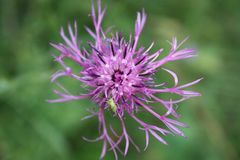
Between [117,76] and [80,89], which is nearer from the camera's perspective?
[117,76]

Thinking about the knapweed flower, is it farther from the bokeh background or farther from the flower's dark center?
the bokeh background

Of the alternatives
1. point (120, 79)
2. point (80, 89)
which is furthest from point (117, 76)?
point (80, 89)

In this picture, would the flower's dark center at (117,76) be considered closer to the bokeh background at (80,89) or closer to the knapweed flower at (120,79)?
the knapweed flower at (120,79)

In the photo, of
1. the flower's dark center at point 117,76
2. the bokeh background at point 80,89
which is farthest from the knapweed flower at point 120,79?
the bokeh background at point 80,89

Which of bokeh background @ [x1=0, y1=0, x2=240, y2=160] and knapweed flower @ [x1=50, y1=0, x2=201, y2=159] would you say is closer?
knapweed flower @ [x1=50, y1=0, x2=201, y2=159]

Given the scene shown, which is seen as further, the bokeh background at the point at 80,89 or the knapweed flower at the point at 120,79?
the bokeh background at the point at 80,89

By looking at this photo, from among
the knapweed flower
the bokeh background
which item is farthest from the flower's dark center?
the bokeh background

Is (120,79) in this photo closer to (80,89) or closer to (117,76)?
(117,76)

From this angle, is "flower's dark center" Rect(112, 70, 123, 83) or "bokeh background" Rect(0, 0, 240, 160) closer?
"flower's dark center" Rect(112, 70, 123, 83)

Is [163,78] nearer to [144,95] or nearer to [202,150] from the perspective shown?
[202,150]
